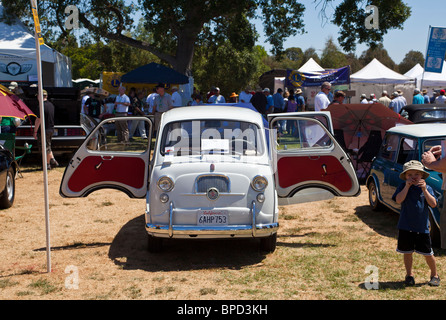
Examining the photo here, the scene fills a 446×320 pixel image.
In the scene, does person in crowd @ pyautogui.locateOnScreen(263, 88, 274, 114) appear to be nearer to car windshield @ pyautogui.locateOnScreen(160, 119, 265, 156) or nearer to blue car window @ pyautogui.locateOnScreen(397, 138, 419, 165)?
blue car window @ pyautogui.locateOnScreen(397, 138, 419, 165)

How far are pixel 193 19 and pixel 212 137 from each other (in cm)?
1836

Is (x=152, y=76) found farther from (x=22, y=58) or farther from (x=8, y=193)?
(x=8, y=193)

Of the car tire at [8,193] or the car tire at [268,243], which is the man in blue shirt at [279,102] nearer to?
the car tire at [8,193]

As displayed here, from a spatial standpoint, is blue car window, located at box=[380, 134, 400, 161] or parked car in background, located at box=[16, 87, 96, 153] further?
parked car in background, located at box=[16, 87, 96, 153]

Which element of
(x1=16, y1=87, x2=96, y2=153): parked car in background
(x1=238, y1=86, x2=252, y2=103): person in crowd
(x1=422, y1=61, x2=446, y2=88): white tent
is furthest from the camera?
(x1=422, y1=61, x2=446, y2=88): white tent

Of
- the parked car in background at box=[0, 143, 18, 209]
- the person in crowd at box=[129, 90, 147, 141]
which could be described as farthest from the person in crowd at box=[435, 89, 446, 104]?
the parked car in background at box=[0, 143, 18, 209]

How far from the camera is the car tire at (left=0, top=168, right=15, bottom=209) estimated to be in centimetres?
980

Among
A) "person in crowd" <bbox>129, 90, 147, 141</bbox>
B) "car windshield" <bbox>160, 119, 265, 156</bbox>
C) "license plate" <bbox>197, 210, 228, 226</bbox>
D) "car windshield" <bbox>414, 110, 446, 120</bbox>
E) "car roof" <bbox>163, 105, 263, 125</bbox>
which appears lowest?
"person in crowd" <bbox>129, 90, 147, 141</bbox>

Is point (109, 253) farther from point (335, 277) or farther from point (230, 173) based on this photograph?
point (335, 277)

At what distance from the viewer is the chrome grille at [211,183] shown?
664cm

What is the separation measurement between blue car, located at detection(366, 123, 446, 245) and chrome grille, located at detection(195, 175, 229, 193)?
2822mm

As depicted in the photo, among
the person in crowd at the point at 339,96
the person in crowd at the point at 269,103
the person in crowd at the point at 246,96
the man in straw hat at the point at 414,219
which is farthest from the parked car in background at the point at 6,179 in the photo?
the person in crowd at the point at 246,96

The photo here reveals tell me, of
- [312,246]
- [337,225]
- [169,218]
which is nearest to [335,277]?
[312,246]

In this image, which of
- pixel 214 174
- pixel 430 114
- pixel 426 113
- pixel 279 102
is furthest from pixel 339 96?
pixel 279 102
